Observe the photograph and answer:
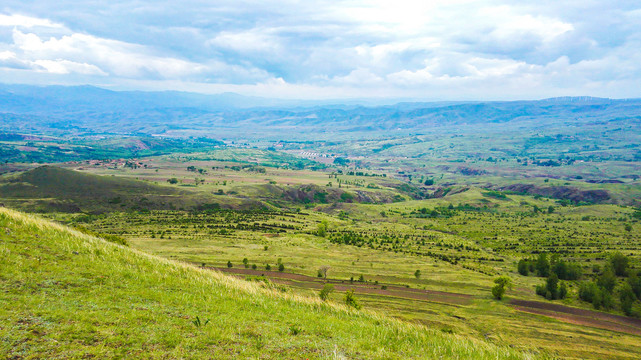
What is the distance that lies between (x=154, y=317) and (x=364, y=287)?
55352 millimetres

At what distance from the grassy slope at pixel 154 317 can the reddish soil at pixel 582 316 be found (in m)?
56.9

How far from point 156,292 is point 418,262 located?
79.4 m

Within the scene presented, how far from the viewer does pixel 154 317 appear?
1453 cm

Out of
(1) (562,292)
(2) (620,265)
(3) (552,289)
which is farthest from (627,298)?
(2) (620,265)

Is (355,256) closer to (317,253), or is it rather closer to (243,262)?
(317,253)

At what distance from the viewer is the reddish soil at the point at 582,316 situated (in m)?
56.9

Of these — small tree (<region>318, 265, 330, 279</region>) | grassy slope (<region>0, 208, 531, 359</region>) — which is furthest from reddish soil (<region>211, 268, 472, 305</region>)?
grassy slope (<region>0, 208, 531, 359</region>)

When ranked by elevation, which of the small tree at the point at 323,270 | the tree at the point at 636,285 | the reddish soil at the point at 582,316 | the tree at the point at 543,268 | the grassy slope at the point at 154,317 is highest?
the grassy slope at the point at 154,317

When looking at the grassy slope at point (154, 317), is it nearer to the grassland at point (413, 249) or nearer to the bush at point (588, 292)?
the grassland at point (413, 249)

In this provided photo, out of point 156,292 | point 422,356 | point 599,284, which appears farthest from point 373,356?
point 599,284

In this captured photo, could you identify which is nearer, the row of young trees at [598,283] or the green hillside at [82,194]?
the row of young trees at [598,283]

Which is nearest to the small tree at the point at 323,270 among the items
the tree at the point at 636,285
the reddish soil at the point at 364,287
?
the reddish soil at the point at 364,287

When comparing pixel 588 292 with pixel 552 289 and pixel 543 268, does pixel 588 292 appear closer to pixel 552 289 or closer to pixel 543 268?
pixel 552 289

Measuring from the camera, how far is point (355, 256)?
295 feet
